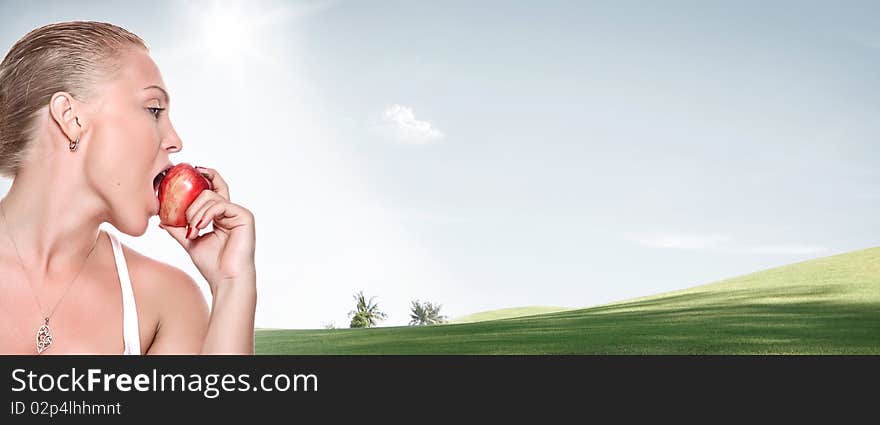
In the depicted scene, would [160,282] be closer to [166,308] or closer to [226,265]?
[166,308]

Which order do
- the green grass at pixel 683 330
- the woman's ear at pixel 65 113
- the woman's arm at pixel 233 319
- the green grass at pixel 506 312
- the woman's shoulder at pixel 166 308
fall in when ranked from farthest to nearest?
the green grass at pixel 506 312 < the green grass at pixel 683 330 < the woman's shoulder at pixel 166 308 < the woman's arm at pixel 233 319 < the woman's ear at pixel 65 113

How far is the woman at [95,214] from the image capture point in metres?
1.86

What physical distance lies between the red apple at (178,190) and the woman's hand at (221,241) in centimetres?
7

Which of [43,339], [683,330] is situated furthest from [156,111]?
[683,330]

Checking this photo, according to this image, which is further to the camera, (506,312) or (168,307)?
(506,312)

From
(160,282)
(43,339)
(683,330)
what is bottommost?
(683,330)

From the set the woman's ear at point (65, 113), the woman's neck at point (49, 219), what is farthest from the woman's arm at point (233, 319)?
the woman's ear at point (65, 113)

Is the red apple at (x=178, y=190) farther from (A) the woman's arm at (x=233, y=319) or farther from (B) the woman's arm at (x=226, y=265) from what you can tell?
(A) the woman's arm at (x=233, y=319)

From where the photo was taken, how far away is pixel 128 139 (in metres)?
1.86

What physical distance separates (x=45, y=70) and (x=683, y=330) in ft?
35.6

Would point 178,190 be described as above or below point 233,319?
above
